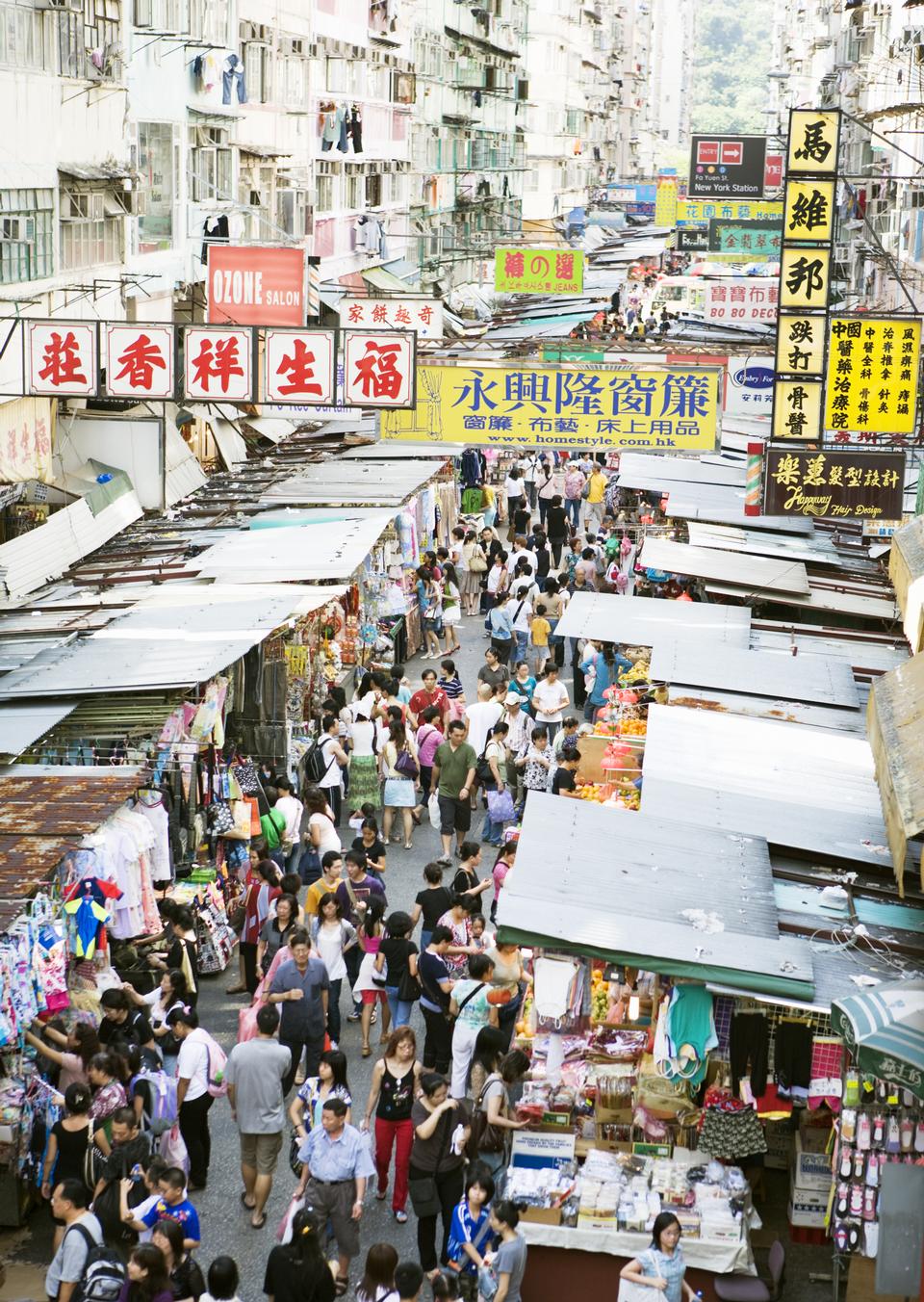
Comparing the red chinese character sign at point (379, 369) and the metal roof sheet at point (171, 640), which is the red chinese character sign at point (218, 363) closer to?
the red chinese character sign at point (379, 369)

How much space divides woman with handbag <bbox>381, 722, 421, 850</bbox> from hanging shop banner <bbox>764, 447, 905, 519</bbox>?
12.4 ft

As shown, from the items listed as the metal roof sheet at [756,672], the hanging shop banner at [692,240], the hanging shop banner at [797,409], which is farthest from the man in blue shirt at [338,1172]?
the hanging shop banner at [692,240]

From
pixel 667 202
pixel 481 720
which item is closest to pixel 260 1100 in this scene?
pixel 481 720

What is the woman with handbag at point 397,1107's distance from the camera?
8.72 meters

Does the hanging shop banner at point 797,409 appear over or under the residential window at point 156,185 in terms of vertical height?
under

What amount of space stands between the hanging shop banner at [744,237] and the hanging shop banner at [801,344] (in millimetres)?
24216

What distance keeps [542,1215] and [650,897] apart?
179cm

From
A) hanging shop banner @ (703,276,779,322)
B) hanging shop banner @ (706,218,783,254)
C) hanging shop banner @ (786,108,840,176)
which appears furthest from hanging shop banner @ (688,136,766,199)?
hanging shop banner @ (786,108,840,176)

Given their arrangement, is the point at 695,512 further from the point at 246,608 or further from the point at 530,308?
the point at 530,308

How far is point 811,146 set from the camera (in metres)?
13.2

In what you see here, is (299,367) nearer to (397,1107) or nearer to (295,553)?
(295,553)

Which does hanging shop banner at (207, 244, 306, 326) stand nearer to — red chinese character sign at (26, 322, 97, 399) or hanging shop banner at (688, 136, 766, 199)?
red chinese character sign at (26, 322, 97, 399)

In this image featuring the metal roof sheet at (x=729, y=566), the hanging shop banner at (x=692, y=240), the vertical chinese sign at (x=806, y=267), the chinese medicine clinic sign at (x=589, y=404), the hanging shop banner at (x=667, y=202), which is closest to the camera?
the vertical chinese sign at (x=806, y=267)

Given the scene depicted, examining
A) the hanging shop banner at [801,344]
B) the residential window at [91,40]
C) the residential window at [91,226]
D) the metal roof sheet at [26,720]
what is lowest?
the metal roof sheet at [26,720]
